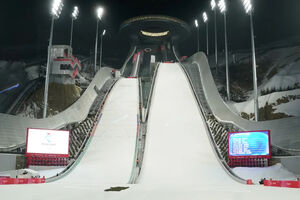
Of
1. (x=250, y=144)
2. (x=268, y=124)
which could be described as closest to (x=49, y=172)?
(x=250, y=144)

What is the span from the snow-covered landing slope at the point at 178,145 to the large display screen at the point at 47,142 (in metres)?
3.44

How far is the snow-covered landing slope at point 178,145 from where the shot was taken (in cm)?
1041

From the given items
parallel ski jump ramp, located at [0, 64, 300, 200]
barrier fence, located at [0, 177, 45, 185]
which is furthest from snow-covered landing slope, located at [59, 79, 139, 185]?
barrier fence, located at [0, 177, 45, 185]

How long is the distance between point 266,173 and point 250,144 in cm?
136

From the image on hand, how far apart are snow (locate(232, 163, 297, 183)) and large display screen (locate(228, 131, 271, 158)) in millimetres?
481

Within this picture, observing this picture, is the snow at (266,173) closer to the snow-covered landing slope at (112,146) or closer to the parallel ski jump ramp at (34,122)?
the snow-covered landing slope at (112,146)

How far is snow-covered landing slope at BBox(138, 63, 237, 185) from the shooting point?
10406 mm

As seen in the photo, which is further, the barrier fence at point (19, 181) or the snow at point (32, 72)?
the snow at point (32, 72)

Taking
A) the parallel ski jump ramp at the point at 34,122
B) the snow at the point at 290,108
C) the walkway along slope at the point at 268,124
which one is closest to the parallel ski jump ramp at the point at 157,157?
the walkway along slope at the point at 268,124

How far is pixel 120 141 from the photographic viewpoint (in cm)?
1416

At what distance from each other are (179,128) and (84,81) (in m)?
16.5

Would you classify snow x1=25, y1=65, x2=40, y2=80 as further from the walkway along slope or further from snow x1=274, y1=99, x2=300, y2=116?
snow x1=274, y1=99, x2=300, y2=116

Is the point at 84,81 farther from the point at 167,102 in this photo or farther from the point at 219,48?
the point at 219,48

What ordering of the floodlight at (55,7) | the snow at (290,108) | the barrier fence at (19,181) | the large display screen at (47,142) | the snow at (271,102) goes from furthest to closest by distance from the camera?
the snow at (271,102)
the snow at (290,108)
the floodlight at (55,7)
the large display screen at (47,142)
the barrier fence at (19,181)
